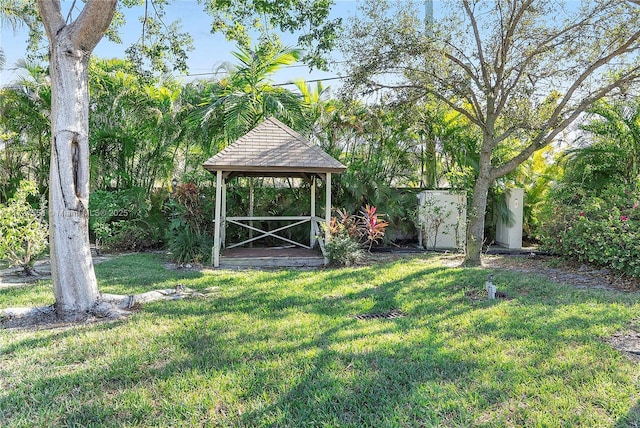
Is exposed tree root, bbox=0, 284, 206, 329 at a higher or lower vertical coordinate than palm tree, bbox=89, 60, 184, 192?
lower

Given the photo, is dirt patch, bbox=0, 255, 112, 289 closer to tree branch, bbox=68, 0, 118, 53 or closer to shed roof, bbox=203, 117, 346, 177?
shed roof, bbox=203, 117, 346, 177

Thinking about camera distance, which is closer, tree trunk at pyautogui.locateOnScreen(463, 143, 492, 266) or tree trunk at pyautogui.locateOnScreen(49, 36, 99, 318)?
tree trunk at pyautogui.locateOnScreen(49, 36, 99, 318)

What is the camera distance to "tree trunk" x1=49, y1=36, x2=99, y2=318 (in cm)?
456

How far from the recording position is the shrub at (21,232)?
662 cm

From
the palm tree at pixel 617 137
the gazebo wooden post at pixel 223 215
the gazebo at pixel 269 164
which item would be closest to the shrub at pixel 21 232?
the gazebo at pixel 269 164

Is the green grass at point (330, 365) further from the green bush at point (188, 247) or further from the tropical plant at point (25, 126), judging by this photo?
the tropical plant at point (25, 126)

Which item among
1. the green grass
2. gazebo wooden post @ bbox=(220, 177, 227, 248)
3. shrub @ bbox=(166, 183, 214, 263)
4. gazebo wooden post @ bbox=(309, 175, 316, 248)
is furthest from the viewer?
gazebo wooden post @ bbox=(309, 175, 316, 248)

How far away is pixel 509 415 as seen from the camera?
2.67 meters

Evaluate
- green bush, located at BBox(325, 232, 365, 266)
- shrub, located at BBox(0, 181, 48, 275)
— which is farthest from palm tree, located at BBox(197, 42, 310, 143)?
shrub, located at BBox(0, 181, 48, 275)

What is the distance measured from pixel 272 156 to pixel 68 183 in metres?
4.47

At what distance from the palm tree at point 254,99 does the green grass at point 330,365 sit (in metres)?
6.11

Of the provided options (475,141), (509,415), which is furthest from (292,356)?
(475,141)

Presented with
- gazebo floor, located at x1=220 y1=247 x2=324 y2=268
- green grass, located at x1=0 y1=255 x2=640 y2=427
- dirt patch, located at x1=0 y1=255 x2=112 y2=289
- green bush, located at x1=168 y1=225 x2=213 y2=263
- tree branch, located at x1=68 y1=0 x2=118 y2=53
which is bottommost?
green grass, located at x1=0 y1=255 x2=640 y2=427

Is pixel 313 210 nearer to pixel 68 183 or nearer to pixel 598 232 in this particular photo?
pixel 598 232
